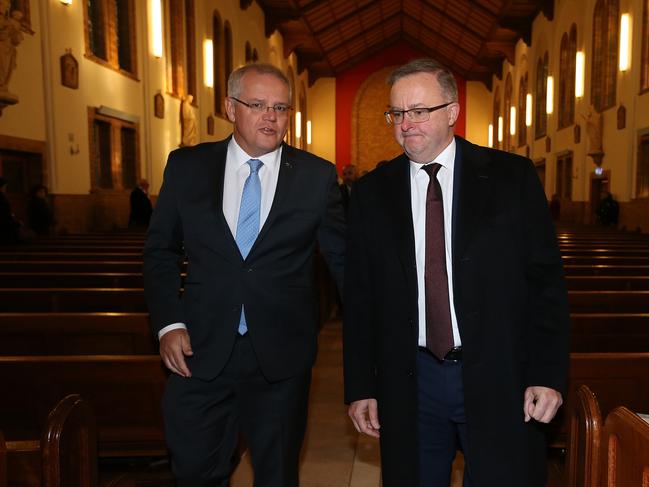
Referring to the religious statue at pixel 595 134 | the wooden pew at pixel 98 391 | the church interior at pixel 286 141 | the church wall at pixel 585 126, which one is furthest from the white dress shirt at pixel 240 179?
the religious statue at pixel 595 134

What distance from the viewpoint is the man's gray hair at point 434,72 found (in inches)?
67.1

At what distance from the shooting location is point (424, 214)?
177 centimetres

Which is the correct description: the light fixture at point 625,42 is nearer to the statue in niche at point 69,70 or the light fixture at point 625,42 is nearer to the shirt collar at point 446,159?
the statue in niche at point 69,70

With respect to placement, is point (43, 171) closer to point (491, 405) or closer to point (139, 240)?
point (139, 240)

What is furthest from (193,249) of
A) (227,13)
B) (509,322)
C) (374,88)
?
(374,88)

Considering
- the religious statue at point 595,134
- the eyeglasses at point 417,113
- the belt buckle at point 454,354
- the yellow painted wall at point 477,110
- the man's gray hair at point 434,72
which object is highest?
the yellow painted wall at point 477,110

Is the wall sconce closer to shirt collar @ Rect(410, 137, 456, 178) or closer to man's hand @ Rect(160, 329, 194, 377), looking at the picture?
shirt collar @ Rect(410, 137, 456, 178)

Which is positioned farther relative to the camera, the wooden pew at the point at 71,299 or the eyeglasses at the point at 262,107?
the wooden pew at the point at 71,299

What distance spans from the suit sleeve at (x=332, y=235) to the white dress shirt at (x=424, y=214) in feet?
1.21

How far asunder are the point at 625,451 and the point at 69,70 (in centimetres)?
984

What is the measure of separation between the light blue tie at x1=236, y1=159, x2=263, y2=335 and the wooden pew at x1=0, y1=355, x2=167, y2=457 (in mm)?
908

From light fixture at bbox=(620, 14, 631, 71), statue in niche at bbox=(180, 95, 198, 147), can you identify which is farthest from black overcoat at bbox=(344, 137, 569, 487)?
statue in niche at bbox=(180, 95, 198, 147)

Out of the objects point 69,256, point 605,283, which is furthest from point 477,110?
point 605,283

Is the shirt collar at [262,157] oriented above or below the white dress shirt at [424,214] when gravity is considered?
above
